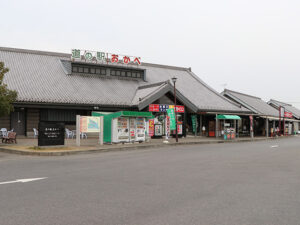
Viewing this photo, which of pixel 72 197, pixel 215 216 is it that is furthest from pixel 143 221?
pixel 72 197

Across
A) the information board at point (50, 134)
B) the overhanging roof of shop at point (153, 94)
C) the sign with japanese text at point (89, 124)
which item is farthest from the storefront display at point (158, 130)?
the information board at point (50, 134)

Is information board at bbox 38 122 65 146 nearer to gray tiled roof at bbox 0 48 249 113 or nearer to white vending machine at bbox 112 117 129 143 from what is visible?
white vending machine at bbox 112 117 129 143

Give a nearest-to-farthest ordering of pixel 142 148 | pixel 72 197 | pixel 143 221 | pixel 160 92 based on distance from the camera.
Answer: pixel 143 221
pixel 72 197
pixel 142 148
pixel 160 92

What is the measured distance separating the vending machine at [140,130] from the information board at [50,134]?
6.55 m

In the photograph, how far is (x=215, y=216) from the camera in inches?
184

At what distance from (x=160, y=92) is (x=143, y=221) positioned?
23075 mm

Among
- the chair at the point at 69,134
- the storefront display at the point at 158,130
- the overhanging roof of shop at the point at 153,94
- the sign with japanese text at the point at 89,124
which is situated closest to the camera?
the sign with japanese text at the point at 89,124

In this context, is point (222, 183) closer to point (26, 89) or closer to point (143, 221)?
point (143, 221)

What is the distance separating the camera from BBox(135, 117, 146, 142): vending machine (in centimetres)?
2186

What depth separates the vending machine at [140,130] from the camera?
21.9 m

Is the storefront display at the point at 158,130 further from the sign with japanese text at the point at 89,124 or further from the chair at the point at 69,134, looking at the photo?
the sign with japanese text at the point at 89,124

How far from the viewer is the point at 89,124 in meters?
18.4

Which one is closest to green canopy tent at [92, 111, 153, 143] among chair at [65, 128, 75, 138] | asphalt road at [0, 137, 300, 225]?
chair at [65, 128, 75, 138]

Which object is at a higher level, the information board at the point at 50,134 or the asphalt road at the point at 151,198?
the information board at the point at 50,134
